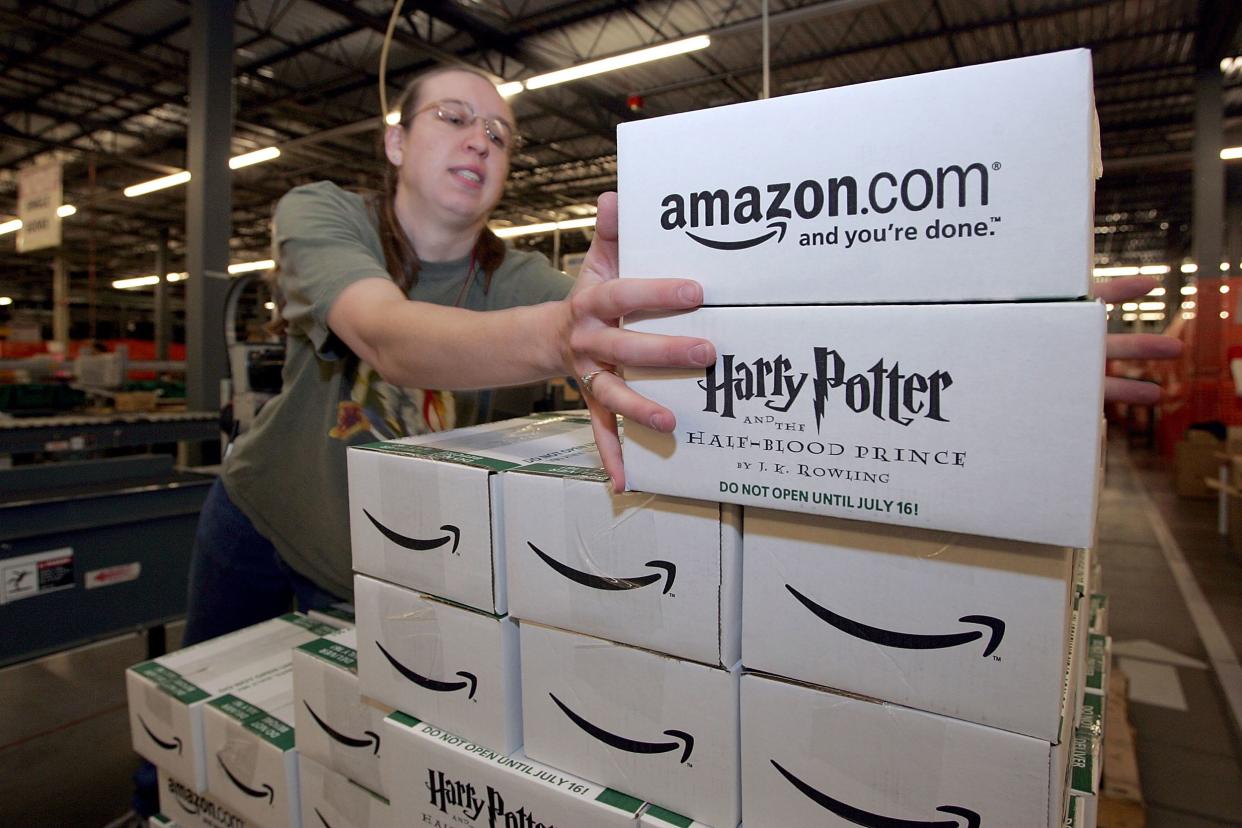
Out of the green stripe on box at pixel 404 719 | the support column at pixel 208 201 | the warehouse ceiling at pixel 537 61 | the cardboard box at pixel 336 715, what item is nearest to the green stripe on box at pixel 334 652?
the cardboard box at pixel 336 715

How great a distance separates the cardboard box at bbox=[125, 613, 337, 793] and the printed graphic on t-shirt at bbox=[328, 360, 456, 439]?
445 mm

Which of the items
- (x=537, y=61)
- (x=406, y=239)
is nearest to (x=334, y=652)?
(x=406, y=239)

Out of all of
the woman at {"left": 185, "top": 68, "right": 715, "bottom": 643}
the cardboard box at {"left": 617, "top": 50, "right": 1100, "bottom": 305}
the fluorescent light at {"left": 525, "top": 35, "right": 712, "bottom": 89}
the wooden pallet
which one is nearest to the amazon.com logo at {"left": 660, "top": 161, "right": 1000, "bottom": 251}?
the cardboard box at {"left": 617, "top": 50, "right": 1100, "bottom": 305}

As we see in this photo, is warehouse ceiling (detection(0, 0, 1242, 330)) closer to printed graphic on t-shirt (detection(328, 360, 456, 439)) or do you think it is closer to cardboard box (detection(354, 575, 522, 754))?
printed graphic on t-shirt (detection(328, 360, 456, 439))

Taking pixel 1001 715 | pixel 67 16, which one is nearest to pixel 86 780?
pixel 1001 715

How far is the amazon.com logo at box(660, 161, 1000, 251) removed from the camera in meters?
0.53

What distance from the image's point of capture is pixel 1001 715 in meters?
0.58

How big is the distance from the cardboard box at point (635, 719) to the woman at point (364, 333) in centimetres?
33

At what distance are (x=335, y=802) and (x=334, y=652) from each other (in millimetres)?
214

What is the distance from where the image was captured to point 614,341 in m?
0.65

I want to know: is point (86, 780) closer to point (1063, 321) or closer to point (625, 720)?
point (625, 720)

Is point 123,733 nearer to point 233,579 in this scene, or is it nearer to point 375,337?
point 233,579

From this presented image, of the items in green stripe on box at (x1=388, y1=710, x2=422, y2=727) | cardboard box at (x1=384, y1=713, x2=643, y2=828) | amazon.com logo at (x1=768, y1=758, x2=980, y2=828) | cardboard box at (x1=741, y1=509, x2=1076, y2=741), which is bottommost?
cardboard box at (x1=384, y1=713, x2=643, y2=828)

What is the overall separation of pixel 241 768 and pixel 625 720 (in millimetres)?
760
